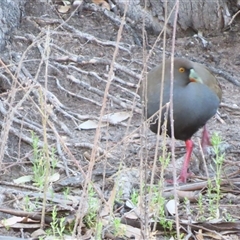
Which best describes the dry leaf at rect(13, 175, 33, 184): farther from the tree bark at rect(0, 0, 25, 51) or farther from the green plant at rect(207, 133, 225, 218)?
the tree bark at rect(0, 0, 25, 51)

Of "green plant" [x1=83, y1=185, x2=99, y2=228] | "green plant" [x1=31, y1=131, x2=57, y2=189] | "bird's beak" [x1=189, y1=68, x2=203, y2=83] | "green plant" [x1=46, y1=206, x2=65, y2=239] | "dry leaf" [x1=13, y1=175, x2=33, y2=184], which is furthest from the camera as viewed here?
"bird's beak" [x1=189, y1=68, x2=203, y2=83]

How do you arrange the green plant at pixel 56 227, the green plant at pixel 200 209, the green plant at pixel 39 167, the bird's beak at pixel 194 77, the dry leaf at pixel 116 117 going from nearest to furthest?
the green plant at pixel 56 227 < the green plant at pixel 200 209 < the green plant at pixel 39 167 < the bird's beak at pixel 194 77 < the dry leaf at pixel 116 117

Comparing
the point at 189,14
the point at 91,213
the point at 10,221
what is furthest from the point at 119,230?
the point at 189,14

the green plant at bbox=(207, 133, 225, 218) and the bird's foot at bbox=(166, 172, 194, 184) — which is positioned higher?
the green plant at bbox=(207, 133, 225, 218)

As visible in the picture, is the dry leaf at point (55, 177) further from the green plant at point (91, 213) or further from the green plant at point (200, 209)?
the green plant at point (200, 209)

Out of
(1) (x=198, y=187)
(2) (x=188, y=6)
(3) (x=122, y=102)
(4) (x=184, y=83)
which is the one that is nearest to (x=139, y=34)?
(2) (x=188, y=6)

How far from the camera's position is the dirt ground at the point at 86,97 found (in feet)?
17.7

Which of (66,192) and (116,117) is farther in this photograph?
(116,117)

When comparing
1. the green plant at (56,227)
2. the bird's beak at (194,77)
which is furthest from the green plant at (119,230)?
the bird's beak at (194,77)

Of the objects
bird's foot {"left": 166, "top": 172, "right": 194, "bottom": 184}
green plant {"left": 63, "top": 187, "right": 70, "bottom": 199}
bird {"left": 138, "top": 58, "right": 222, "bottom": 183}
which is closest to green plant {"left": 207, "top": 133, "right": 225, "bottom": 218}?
bird's foot {"left": 166, "top": 172, "right": 194, "bottom": 184}

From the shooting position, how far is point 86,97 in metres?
6.87

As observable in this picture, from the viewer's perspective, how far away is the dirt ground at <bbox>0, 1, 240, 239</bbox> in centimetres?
539

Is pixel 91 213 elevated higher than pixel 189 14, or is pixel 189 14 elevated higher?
pixel 189 14

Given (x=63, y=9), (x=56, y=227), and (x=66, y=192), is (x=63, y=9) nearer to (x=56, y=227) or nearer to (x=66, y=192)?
(x=66, y=192)
